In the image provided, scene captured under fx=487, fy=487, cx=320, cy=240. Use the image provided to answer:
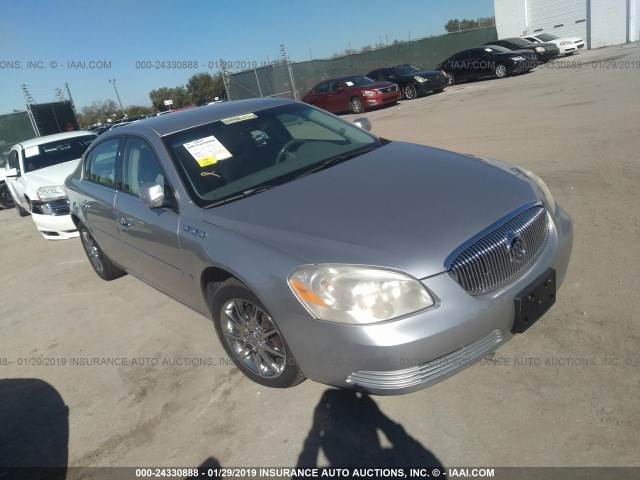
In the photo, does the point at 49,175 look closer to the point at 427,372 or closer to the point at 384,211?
the point at 384,211

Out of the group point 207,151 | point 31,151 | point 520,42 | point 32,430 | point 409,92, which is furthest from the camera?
point 520,42

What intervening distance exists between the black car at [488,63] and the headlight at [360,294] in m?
20.7

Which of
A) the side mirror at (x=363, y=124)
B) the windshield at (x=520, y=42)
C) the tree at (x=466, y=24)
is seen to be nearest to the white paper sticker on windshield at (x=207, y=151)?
the side mirror at (x=363, y=124)

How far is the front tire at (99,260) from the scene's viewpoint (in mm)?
5191

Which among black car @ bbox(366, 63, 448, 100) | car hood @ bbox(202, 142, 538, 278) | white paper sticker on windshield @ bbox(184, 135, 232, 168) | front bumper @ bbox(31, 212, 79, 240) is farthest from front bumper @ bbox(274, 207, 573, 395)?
black car @ bbox(366, 63, 448, 100)

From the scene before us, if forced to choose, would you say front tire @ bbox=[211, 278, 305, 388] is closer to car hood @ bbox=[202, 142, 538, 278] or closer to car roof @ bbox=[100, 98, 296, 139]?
car hood @ bbox=[202, 142, 538, 278]

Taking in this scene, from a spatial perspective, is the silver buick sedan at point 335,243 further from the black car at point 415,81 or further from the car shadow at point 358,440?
the black car at point 415,81

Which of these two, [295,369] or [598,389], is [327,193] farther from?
[598,389]

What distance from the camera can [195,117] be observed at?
12.6ft

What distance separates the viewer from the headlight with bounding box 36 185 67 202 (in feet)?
22.8

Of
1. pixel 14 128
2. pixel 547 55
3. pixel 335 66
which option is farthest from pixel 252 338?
pixel 335 66

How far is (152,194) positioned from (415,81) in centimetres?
1838

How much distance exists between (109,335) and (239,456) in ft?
7.16

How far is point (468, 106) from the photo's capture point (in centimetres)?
1393
